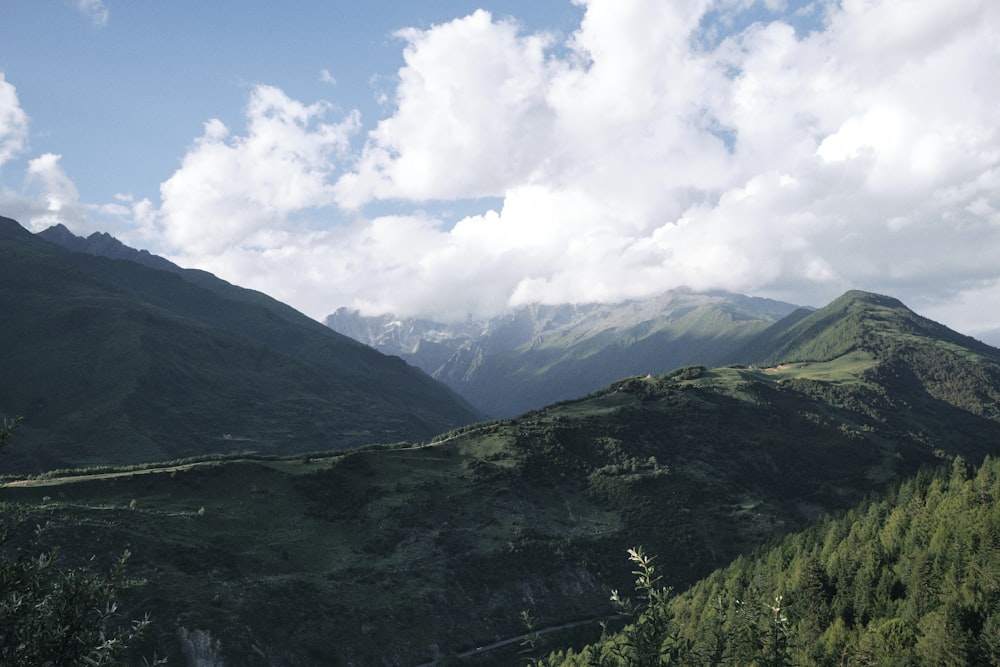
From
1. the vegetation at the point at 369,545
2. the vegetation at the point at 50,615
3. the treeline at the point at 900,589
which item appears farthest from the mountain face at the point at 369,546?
the vegetation at the point at 50,615

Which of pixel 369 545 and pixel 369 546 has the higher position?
pixel 369 545

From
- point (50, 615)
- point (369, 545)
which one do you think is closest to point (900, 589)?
point (50, 615)

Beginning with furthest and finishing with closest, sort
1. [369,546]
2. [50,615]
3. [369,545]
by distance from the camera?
[369,545]
[369,546]
[50,615]

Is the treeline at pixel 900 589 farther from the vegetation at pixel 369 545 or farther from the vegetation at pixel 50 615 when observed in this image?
the vegetation at pixel 50 615

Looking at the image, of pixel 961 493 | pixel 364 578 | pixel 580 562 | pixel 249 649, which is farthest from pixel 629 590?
pixel 249 649

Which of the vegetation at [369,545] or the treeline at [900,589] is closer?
the treeline at [900,589]

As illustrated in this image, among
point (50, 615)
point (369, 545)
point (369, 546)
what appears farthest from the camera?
point (369, 545)

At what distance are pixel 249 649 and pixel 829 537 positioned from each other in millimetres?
115789

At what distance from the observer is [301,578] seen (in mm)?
131625

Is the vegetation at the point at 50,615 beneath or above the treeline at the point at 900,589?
above

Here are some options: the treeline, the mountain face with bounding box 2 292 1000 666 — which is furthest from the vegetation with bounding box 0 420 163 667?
the mountain face with bounding box 2 292 1000 666

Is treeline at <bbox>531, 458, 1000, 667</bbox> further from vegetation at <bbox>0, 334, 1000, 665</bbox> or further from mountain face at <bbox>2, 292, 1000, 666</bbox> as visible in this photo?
mountain face at <bbox>2, 292, 1000, 666</bbox>

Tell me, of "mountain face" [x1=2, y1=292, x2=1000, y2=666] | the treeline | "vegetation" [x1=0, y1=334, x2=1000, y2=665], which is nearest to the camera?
the treeline

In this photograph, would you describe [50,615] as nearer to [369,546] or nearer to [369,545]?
[369,546]
